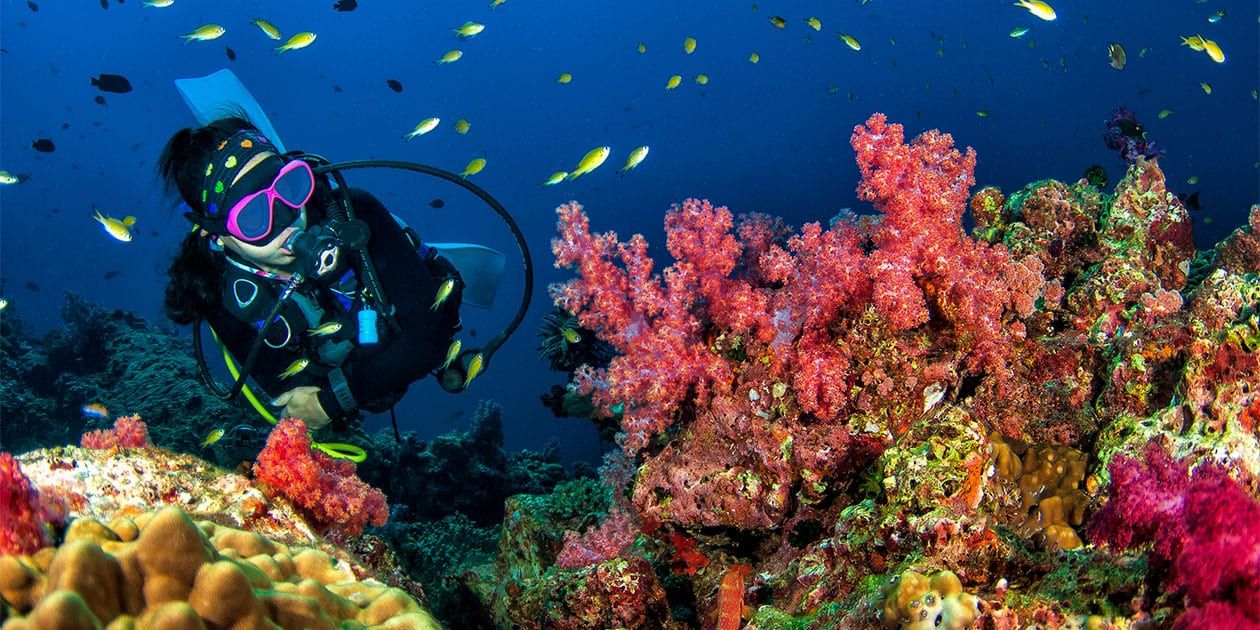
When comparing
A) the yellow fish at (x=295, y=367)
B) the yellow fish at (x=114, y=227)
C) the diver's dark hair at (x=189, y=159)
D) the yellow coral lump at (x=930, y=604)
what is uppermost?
the yellow coral lump at (x=930, y=604)

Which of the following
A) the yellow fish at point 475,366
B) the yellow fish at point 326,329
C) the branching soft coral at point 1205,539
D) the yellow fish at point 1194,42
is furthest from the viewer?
the yellow fish at point 1194,42

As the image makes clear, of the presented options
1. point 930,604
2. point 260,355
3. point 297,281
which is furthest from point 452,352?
point 930,604

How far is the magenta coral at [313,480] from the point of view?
3.34 meters

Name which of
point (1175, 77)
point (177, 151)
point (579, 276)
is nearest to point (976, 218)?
point (579, 276)

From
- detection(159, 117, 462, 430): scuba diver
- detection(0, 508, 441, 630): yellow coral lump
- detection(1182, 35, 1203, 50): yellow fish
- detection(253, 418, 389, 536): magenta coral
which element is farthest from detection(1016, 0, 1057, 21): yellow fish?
detection(0, 508, 441, 630): yellow coral lump

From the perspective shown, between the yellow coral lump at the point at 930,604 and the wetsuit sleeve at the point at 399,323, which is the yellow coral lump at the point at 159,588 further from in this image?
the wetsuit sleeve at the point at 399,323

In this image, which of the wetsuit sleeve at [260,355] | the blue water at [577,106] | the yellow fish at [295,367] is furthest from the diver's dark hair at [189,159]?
the blue water at [577,106]

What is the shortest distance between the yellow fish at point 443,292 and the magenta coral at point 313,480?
1361 millimetres

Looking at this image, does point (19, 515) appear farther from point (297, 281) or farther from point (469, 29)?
point (469, 29)

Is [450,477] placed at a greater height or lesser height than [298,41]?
lesser

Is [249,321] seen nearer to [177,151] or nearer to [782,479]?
[177,151]

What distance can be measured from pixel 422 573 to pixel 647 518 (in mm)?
4005

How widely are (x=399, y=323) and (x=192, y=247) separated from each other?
152cm

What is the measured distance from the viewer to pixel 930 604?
73.4 inches
